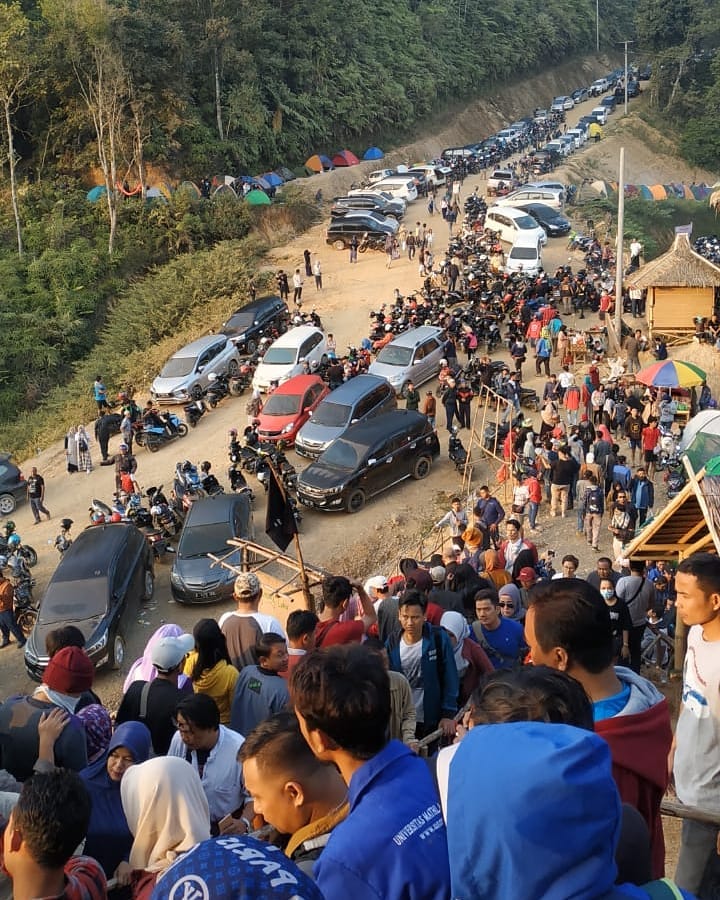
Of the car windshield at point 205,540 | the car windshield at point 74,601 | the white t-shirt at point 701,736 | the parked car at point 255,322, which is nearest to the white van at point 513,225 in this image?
the parked car at point 255,322

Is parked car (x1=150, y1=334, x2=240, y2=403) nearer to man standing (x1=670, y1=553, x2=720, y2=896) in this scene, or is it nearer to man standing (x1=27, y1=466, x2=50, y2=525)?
man standing (x1=27, y1=466, x2=50, y2=525)

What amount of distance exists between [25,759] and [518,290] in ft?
82.5

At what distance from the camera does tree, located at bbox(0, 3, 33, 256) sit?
3881 cm

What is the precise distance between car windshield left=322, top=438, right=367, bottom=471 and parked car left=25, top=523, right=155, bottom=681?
182 inches

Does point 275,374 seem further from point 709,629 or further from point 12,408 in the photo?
point 709,629

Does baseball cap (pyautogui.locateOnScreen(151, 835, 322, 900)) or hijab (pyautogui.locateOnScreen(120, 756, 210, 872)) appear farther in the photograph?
hijab (pyautogui.locateOnScreen(120, 756, 210, 872))

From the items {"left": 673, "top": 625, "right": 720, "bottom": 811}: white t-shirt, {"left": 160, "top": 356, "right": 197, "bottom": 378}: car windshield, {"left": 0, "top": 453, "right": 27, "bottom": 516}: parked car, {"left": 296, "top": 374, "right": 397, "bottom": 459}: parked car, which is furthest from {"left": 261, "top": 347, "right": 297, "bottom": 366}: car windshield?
{"left": 673, "top": 625, "right": 720, "bottom": 811}: white t-shirt

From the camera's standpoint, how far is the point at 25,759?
5.54 meters

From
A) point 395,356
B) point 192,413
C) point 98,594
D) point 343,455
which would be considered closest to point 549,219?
point 395,356

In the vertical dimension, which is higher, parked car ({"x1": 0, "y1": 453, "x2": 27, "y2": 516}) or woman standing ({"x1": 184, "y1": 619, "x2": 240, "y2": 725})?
woman standing ({"x1": 184, "y1": 619, "x2": 240, "y2": 725})

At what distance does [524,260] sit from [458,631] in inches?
1065

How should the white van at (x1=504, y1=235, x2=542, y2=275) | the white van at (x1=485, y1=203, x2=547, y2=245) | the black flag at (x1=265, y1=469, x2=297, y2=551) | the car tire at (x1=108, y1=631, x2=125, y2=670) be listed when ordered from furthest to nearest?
the white van at (x1=485, y1=203, x2=547, y2=245) < the white van at (x1=504, y1=235, x2=542, y2=275) < the car tire at (x1=108, y1=631, x2=125, y2=670) < the black flag at (x1=265, y1=469, x2=297, y2=551)

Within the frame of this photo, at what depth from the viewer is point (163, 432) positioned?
78.4 ft

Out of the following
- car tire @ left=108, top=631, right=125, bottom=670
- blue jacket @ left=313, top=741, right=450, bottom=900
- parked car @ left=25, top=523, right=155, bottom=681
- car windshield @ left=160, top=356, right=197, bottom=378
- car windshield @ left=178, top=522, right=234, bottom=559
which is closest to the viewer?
blue jacket @ left=313, top=741, right=450, bottom=900
